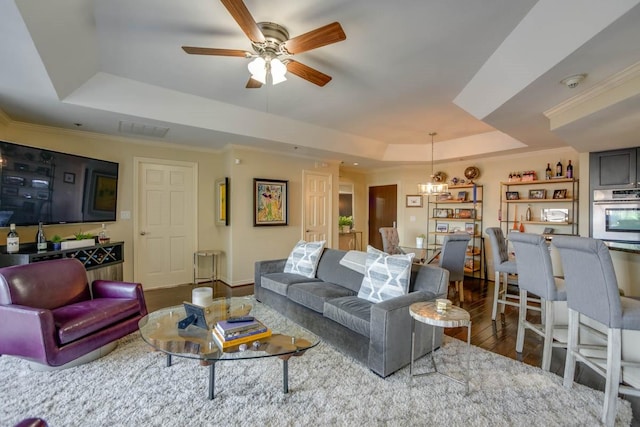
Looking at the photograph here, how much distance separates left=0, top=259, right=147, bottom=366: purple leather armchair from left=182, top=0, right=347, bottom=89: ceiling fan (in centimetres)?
224

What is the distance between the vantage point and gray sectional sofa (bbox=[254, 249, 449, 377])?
2.16 meters

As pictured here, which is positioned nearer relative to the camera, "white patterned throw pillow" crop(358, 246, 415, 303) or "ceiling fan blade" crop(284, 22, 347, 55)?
"ceiling fan blade" crop(284, 22, 347, 55)

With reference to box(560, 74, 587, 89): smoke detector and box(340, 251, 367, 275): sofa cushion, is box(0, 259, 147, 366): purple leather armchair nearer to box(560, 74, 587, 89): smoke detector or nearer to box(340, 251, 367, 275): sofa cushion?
box(340, 251, 367, 275): sofa cushion

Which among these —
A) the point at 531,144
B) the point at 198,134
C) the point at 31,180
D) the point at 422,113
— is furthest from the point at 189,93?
the point at 531,144

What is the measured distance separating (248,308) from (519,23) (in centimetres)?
316

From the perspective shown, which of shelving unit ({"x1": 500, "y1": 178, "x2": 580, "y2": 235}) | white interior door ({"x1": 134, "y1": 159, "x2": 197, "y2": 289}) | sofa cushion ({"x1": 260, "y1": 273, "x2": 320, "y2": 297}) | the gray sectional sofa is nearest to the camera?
the gray sectional sofa

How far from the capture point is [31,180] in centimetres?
314

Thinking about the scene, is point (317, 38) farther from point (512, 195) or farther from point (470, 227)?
point (470, 227)

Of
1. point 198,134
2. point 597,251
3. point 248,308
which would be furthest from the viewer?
point 198,134

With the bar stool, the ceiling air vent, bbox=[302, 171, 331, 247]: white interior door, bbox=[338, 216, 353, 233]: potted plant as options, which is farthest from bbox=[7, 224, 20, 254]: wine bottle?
bbox=[338, 216, 353, 233]: potted plant

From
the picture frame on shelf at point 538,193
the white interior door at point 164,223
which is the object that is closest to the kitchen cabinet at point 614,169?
the picture frame on shelf at point 538,193

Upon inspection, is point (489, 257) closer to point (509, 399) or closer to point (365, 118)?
point (365, 118)

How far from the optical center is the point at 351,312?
2.43 m

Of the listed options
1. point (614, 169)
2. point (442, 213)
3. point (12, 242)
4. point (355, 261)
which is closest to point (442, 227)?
point (442, 213)
